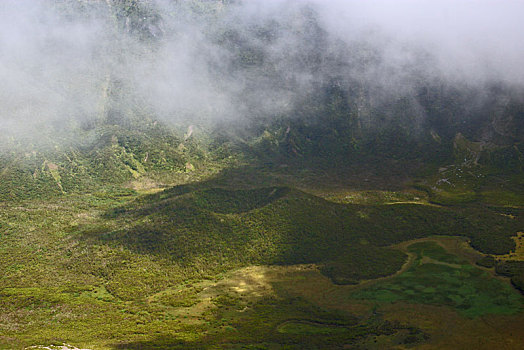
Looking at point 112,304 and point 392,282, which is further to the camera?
point 392,282

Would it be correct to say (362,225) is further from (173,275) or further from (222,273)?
(173,275)

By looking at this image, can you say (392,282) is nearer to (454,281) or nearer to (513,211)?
(454,281)

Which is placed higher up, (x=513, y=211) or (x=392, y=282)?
(x=513, y=211)

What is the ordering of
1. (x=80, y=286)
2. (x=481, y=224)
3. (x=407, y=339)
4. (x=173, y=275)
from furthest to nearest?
(x=481, y=224) < (x=173, y=275) < (x=80, y=286) < (x=407, y=339)

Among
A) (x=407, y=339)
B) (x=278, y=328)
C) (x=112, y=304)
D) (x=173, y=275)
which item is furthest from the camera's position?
(x=173, y=275)

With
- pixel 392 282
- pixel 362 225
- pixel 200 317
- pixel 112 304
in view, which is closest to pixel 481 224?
pixel 362 225

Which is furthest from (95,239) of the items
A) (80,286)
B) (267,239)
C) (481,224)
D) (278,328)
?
(481,224)
